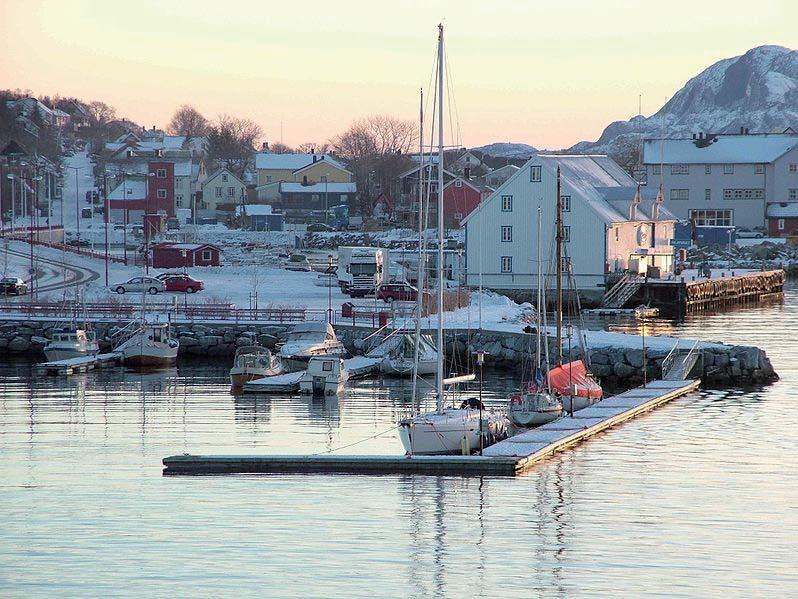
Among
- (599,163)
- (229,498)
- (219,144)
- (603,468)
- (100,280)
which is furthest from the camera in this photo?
(219,144)

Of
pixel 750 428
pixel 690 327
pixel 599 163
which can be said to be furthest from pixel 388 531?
pixel 599 163

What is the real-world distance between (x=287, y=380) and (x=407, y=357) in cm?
489

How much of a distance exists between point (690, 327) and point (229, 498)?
4192cm

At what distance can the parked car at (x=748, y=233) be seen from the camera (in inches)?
4734

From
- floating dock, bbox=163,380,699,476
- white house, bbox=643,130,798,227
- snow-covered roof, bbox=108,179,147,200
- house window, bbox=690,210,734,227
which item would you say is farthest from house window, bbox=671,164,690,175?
floating dock, bbox=163,380,699,476

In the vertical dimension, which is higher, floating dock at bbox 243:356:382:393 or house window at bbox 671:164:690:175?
house window at bbox 671:164:690:175

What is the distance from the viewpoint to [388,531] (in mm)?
27078

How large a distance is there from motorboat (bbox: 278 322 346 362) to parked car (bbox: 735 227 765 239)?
73.1m

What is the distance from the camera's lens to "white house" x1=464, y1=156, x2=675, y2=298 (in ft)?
253

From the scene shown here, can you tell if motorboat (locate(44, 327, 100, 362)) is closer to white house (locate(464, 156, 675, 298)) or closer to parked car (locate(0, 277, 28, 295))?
→ parked car (locate(0, 277, 28, 295))

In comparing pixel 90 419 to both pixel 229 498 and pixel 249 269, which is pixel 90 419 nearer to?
pixel 229 498

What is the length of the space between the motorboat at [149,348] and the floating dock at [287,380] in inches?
222

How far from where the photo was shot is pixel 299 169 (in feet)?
474

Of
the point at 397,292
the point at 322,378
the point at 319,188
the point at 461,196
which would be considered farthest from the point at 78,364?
the point at 319,188
